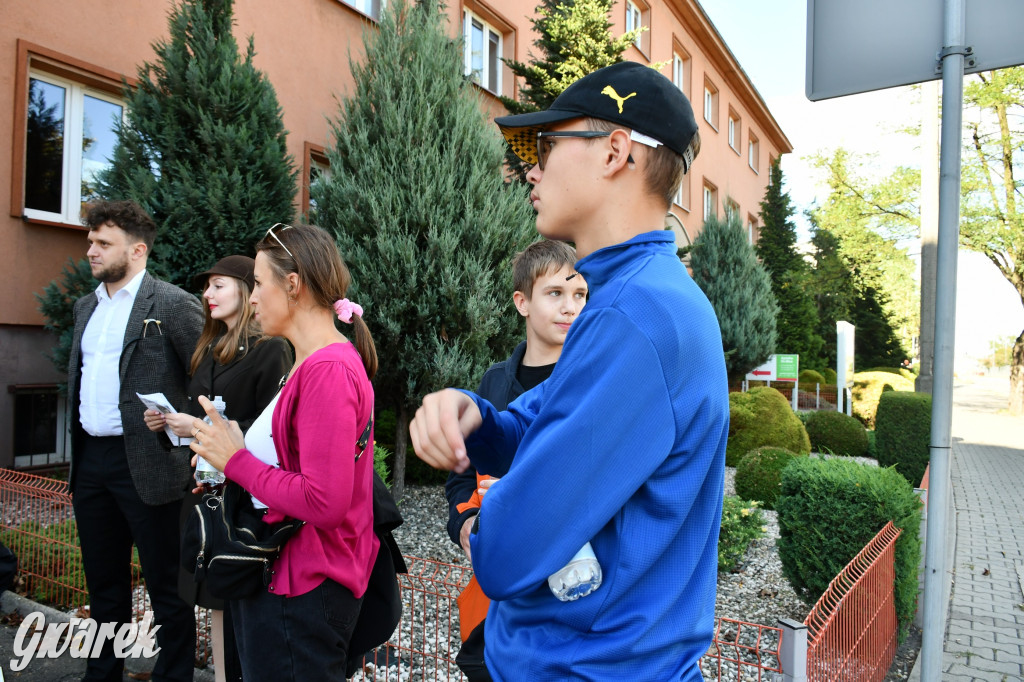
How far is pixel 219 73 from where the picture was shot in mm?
6770

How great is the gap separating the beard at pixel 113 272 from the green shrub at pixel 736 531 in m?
4.73

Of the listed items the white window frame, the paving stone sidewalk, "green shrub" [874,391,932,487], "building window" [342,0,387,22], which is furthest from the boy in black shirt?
the white window frame

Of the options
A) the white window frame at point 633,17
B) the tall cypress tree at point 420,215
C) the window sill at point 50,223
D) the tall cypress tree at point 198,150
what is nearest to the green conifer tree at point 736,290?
the white window frame at point 633,17

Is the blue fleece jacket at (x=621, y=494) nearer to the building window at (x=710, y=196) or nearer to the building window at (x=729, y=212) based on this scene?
the building window at (x=729, y=212)

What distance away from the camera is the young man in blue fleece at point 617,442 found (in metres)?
1.01

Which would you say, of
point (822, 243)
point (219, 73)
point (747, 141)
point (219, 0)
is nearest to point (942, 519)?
point (219, 73)

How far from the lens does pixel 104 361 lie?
3.59 metres

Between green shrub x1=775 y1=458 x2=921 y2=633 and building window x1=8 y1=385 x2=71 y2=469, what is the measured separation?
292 inches

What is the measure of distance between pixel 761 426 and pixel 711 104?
18.6 meters

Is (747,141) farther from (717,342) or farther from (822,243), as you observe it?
(717,342)

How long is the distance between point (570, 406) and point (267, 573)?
1.54m

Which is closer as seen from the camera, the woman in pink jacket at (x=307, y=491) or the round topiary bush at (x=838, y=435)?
the woman in pink jacket at (x=307, y=491)

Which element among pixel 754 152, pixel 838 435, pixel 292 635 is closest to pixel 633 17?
pixel 838 435

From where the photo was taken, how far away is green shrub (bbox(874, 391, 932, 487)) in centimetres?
1104
